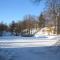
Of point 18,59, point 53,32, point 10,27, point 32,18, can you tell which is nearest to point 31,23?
point 32,18

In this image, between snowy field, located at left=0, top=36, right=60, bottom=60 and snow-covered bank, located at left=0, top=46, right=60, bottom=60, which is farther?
snowy field, located at left=0, top=36, right=60, bottom=60

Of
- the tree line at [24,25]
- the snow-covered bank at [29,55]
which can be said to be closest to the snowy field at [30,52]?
the snow-covered bank at [29,55]

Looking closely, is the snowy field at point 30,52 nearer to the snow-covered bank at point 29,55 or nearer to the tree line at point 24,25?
the snow-covered bank at point 29,55

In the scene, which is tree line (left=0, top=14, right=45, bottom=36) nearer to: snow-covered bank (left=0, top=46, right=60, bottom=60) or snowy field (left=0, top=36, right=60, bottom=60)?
snowy field (left=0, top=36, right=60, bottom=60)

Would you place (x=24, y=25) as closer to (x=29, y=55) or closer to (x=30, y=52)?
(x=30, y=52)

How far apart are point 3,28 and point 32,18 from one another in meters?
10.6

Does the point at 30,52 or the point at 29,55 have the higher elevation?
the point at 29,55

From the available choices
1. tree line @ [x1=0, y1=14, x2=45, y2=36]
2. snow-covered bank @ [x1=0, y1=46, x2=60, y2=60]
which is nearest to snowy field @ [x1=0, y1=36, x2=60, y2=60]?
snow-covered bank @ [x1=0, y1=46, x2=60, y2=60]

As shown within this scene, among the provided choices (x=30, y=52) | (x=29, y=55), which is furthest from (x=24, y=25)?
(x=29, y=55)

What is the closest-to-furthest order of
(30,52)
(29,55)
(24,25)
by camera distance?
(29,55)
(30,52)
(24,25)

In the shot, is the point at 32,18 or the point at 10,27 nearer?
the point at 32,18

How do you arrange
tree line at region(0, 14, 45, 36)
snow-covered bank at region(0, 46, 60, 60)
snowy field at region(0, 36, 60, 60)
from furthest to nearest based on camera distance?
tree line at region(0, 14, 45, 36) → snowy field at region(0, 36, 60, 60) → snow-covered bank at region(0, 46, 60, 60)

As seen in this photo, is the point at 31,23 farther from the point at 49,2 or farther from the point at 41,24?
the point at 49,2

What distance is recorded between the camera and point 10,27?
80.2m
